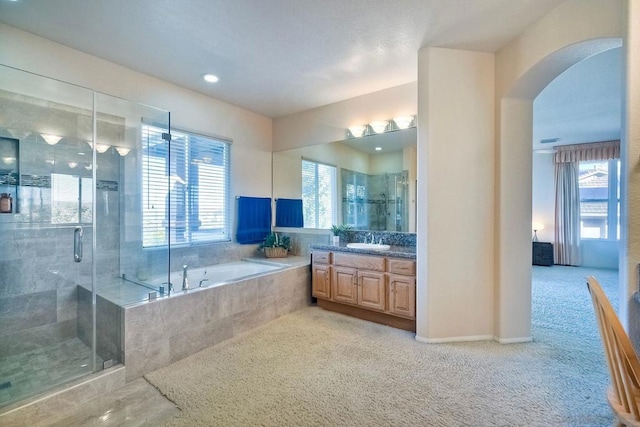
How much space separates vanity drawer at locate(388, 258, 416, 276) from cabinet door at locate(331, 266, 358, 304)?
1.49ft

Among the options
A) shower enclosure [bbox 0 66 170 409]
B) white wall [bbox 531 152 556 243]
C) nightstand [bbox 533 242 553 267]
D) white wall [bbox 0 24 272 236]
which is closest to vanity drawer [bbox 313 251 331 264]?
white wall [bbox 0 24 272 236]

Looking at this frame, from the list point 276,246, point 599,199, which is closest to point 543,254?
point 599,199

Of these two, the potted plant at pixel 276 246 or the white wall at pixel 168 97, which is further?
the potted plant at pixel 276 246

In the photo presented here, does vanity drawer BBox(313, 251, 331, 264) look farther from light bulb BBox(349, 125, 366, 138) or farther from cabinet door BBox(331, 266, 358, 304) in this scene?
light bulb BBox(349, 125, 366, 138)

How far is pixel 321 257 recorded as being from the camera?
3680mm

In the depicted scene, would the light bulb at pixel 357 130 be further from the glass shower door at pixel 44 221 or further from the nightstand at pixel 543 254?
the nightstand at pixel 543 254

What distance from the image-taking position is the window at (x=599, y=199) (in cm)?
588

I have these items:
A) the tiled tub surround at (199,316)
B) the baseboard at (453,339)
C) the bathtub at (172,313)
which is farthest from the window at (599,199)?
the bathtub at (172,313)

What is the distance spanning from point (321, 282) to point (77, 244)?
2496 mm

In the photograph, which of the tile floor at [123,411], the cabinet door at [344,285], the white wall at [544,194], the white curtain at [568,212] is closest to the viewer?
the tile floor at [123,411]

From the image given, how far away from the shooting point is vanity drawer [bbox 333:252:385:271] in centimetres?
318

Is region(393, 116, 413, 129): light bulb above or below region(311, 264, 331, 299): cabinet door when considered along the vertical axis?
above

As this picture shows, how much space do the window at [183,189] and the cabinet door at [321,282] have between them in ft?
4.60

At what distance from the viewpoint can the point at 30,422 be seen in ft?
5.66
